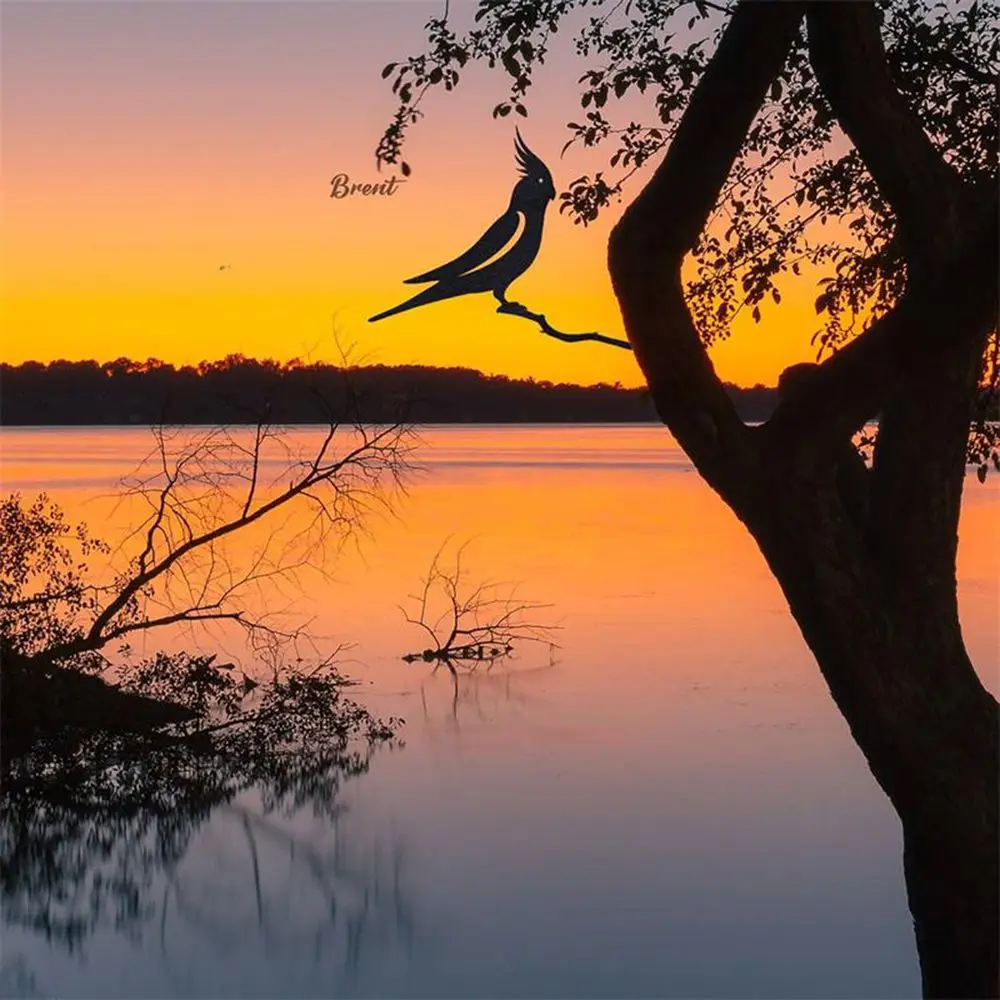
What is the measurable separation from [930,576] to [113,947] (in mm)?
8352

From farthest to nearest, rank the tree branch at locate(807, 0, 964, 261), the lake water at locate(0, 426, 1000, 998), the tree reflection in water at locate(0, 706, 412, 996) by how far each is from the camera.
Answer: the tree reflection in water at locate(0, 706, 412, 996) < the lake water at locate(0, 426, 1000, 998) < the tree branch at locate(807, 0, 964, 261)

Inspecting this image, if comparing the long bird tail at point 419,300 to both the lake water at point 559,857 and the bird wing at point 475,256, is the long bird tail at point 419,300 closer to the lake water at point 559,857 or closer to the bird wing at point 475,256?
the bird wing at point 475,256

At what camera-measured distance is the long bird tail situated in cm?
447

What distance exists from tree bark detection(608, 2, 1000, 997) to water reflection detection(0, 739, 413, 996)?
6.62 meters

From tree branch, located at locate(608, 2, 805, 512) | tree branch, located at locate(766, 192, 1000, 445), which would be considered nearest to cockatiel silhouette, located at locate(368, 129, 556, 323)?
tree branch, located at locate(608, 2, 805, 512)

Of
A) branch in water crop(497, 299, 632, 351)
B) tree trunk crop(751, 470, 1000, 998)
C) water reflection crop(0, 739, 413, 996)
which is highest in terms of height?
branch in water crop(497, 299, 632, 351)

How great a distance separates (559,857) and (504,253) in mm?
9965

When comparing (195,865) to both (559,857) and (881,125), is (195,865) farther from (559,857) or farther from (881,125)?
(881,125)

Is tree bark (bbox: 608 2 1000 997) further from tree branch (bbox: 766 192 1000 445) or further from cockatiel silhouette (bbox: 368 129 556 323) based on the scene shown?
cockatiel silhouette (bbox: 368 129 556 323)

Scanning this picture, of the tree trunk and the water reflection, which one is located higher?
the tree trunk

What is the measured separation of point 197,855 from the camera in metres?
13.1

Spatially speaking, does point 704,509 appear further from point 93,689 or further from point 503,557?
point 93,689

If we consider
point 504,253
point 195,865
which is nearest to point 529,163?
point 504,253

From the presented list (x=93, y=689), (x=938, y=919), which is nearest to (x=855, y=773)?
(x=93, y=689)
